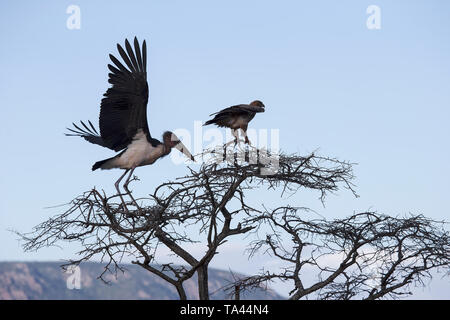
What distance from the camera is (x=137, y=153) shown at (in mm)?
9234

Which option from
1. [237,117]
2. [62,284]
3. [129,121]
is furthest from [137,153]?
[62,284]

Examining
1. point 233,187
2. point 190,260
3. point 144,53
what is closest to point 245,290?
point 190,260

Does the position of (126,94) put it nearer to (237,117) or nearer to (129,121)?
(129,121)

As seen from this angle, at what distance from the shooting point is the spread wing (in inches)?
350

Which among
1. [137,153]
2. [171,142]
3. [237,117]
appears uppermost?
[237,117]

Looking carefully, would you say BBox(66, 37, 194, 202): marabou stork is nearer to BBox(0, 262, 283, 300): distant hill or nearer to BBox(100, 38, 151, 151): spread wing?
BBox(100, 38, 151, 151): spread wing

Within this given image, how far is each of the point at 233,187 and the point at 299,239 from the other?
1203 millimetres

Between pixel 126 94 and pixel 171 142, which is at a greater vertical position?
pixel 126 94

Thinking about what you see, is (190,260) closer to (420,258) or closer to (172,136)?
(172,136)

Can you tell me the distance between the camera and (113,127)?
29.9 feet

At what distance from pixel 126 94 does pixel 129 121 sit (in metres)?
0.43

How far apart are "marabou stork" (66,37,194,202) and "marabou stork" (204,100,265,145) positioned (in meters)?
0.72

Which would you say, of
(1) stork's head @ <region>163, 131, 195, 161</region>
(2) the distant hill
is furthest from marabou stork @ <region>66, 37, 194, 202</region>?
(2) the distant hill
